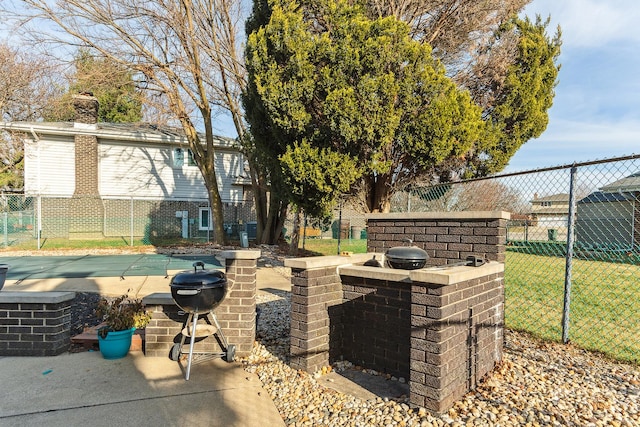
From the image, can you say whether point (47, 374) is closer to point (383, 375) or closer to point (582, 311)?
point (383, 375)

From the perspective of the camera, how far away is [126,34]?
36.1 ft

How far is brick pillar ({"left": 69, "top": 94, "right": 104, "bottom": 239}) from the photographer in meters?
15.4

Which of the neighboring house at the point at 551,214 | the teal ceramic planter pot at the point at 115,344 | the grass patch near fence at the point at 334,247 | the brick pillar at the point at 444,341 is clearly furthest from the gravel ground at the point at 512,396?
the grass patch near fence at the point at 334,247

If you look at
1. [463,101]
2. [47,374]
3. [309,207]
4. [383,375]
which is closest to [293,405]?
[383,375]

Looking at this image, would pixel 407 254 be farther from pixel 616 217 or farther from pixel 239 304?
pixel 616 217

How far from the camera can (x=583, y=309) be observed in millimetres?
5594

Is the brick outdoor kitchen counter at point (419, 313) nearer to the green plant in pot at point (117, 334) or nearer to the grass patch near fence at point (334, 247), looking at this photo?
the green plant in pot at point (117, 334)

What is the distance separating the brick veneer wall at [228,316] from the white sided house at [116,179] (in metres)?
11.6

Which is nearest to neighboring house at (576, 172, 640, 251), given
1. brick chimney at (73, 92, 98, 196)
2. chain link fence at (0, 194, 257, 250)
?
chain link fence at (0, 194, 257, 250)

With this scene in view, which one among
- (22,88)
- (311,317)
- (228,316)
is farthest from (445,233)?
(22,88)

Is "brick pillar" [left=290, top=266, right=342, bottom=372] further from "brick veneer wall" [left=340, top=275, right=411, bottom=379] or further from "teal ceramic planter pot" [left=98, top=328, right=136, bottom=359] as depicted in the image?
"teal ceramic planter pot" [left=98, top=328, right=136, bottom=359]

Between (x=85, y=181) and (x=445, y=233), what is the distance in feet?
54.4

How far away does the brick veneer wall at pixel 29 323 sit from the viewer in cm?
357

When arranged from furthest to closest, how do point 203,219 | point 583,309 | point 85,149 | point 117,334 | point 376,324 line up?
point 203,219, point 85,149, point 583,309, point 117,334, point 376,324
